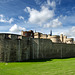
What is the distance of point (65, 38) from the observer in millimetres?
38625

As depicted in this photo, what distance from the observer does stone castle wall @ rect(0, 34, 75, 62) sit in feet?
46.4

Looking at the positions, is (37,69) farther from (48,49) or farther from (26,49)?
(48,49)

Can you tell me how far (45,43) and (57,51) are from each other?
4.20 metres

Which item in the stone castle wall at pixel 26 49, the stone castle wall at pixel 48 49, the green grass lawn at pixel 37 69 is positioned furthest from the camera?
the stone castle wall at pixel 48 49

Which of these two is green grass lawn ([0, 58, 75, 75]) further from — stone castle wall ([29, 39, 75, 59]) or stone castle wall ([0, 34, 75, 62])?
stone castle wall ([29, 39, 75, 59])

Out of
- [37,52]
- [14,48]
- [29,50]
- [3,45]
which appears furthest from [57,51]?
[3,45]

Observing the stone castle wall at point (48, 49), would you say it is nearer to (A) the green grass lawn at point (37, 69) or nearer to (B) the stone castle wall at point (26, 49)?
(B) the stone castle wall at point (26, 49)

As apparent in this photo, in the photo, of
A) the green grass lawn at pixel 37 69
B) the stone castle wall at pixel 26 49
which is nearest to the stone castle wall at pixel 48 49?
the stone castle wall at pixel 26 49

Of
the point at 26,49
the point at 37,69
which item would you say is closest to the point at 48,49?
the point at 26,49

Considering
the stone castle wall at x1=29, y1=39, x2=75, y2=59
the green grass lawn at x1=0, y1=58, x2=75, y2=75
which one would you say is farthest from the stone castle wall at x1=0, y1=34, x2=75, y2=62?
the green grass lawn at x1=0, y1=58, x2=75, y2=75

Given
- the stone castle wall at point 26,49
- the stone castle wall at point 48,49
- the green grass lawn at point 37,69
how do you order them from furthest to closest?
the stone castle wall at point 48,49, the stone castle wall at point 26,49, the green grass lawn at point 37,69

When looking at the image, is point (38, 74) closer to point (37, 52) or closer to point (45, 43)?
point (37, 52)

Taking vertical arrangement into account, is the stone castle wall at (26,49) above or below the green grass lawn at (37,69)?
above

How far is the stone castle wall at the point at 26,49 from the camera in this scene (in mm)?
14140
